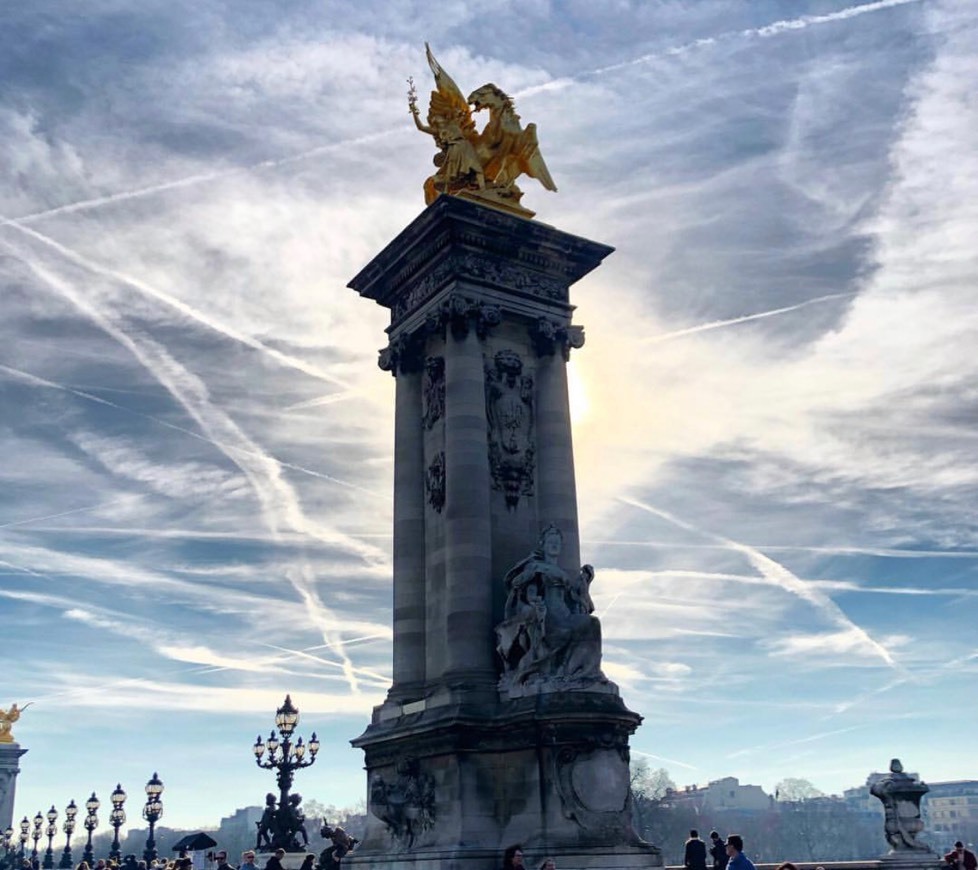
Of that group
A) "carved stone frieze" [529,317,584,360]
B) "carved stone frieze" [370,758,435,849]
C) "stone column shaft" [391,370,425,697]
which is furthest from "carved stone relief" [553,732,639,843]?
"carved stone frieze" [529,317,584,360]

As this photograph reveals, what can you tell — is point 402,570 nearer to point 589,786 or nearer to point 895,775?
point 589,786

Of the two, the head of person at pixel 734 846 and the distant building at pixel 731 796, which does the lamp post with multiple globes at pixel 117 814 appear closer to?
the head of person at pixel 734 846

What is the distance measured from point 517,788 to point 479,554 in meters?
5.03

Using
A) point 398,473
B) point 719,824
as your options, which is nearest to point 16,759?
point 719,824

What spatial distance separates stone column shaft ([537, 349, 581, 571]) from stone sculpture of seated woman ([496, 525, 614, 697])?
1.81 meters

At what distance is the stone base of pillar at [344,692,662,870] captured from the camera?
21.4 m

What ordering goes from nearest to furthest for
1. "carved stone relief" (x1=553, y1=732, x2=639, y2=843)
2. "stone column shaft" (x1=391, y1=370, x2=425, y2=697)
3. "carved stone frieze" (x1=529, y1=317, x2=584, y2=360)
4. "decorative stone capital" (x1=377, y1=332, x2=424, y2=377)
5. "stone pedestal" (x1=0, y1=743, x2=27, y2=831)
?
"carved stone relief" (x1=553, y1=732, x2=639, y2=843) → "stone column shaft" (x1=391, y1=370, x2=425, y2=697) → "carved stone frieze" (x1=529, y1=317, x2=584, y2=360) → "decorative stone capital" (x1=377, y1=332, x2=424, y2=377) → "stone pedestal" (x1=0, y1=743, x2=27, y2=831)

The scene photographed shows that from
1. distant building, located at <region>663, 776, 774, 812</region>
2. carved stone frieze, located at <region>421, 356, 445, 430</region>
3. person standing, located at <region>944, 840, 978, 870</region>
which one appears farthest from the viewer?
distant building, located at <region>663, 776, 774, 812</region>

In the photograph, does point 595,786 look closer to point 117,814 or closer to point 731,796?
point 117,814

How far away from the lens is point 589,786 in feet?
70.8

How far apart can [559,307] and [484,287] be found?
2.20m

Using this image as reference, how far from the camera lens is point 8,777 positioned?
107750 mm

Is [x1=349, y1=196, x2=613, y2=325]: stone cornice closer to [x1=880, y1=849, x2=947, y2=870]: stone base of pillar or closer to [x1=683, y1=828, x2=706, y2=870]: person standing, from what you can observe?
[x1=683, y1=828, x2=706, y2=870]: person standing

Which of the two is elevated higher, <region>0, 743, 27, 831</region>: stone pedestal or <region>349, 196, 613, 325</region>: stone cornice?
<region>349, 196, 613, 325</region>: stone cornice
